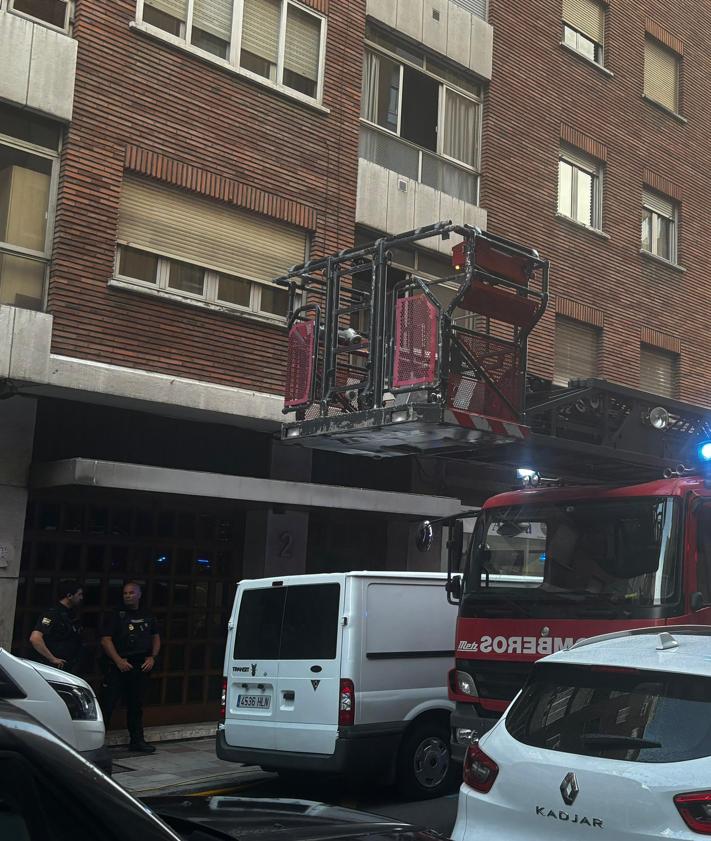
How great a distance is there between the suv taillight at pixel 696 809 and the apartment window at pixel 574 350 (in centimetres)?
1389

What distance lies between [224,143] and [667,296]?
33.0 ft

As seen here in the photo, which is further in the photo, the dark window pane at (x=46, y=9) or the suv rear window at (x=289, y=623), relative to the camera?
the dark window pane at (x=46, y=9)

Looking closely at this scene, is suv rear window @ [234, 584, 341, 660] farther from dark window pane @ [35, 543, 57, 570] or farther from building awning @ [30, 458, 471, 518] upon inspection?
dark window pane @ [35, 543, 57, 570]

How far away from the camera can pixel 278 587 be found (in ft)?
32.1

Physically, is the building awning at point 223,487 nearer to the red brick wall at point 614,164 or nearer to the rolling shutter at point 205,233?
the rolling shutter at point 205,233

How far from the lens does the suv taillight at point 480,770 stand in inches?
192

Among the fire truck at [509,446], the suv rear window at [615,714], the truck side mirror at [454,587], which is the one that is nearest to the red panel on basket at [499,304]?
the fire truck at [509,446]


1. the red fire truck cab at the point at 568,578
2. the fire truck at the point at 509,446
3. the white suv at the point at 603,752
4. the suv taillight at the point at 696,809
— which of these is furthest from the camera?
the fire truck at the point at 509,446

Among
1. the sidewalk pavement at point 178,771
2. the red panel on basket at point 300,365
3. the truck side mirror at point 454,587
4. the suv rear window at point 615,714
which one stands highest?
the red panel on basket at point 300,365

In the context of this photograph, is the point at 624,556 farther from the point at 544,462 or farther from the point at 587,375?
the point at 587,375

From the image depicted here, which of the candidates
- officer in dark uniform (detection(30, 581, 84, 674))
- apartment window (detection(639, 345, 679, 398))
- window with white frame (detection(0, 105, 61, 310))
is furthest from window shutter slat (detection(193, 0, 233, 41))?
apartment window (detection(639, 345, 679, 398))

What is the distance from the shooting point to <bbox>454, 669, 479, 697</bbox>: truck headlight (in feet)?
27.6

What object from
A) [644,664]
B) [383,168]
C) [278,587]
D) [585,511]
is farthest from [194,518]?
[644,664]

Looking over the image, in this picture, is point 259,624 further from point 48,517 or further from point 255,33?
point 255,33
